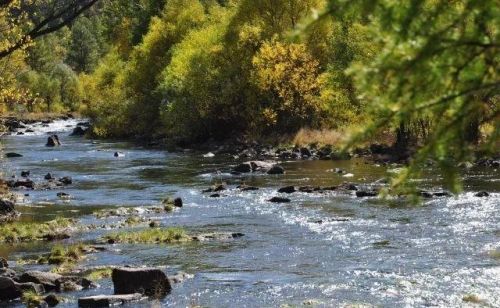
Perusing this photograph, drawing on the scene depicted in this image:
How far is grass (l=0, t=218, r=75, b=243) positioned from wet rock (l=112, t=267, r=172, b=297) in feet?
29.2

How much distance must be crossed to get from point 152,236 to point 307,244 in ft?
19.1

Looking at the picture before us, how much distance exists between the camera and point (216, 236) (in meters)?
27.3

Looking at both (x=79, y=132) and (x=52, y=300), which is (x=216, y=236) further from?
(x=79, y=132)

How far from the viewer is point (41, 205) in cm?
3634

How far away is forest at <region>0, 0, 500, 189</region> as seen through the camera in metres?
6.19

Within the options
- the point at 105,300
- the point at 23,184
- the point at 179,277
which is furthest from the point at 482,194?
the point at 23,184

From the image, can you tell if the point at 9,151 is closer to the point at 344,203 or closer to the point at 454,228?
the point at 344,203

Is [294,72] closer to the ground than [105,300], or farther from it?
farther from it

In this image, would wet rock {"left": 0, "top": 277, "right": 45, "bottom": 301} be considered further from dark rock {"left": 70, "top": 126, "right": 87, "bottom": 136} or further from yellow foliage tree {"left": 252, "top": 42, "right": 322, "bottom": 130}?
dark rock {"left": 70, "top": 126, "right": 87, "bottom": 136}

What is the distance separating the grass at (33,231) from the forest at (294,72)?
16.3 feet

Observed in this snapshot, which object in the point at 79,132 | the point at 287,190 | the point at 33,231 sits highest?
the point at 79,132

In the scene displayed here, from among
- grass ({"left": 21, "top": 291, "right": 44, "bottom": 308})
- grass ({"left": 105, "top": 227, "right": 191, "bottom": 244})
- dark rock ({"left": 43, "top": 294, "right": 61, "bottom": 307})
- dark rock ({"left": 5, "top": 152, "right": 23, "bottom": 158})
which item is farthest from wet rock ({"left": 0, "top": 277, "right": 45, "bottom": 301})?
dark rock ({"left": 5, "top": 152, "right": 23, "bottom": 158})

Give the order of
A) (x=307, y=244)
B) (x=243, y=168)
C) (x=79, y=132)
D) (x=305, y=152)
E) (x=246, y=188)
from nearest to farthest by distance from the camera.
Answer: (x=307, y=244) < (x=246, y=188) < (x=243, y=168) < (x=305, y=152) < (x=79, y=132)

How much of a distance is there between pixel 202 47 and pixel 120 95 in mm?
17064
